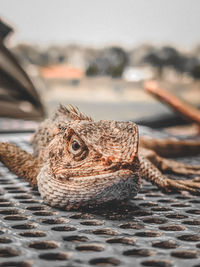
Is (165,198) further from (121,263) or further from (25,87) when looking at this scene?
(25,87)

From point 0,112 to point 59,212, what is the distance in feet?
10.8

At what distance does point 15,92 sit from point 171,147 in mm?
2443

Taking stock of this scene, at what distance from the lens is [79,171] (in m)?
1.25

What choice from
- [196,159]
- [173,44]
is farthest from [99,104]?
[196,159]

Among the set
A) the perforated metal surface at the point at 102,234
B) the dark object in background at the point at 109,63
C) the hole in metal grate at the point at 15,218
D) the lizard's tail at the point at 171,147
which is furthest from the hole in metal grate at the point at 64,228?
the dark object in background at the point at 109,63

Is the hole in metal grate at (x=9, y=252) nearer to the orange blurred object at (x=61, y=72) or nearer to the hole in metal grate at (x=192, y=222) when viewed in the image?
the hole in metal grate at (x=192, y=222)

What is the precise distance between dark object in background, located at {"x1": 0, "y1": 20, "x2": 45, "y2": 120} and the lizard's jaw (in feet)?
10.1

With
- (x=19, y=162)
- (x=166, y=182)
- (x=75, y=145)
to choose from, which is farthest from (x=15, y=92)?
(x=75, y=145)

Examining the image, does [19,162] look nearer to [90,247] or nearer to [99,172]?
[99,172]

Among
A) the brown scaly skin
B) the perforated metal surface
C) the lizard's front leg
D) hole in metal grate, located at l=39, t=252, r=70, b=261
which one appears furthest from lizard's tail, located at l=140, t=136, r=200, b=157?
hole in metal grate, located at l=39, t=252, r=70, b=261

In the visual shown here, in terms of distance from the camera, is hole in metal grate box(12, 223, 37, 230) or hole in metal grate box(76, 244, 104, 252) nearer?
hole in metal grate box(76, 244, 104, 252)

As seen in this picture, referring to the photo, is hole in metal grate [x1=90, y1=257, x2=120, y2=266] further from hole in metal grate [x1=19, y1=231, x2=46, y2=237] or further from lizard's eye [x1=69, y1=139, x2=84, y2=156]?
lizard's eye [x1=69, y1=139, x2=84, y2=156]

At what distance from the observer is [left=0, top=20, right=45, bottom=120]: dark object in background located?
14.1ft

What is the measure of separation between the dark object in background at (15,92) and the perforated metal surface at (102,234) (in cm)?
301
